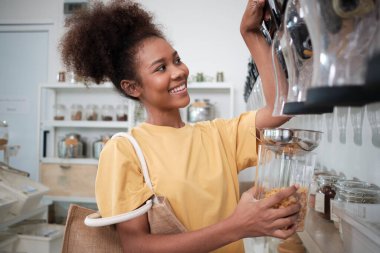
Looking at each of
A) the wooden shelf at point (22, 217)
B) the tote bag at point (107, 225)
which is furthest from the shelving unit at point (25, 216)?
the tote bag at point (107, 225)

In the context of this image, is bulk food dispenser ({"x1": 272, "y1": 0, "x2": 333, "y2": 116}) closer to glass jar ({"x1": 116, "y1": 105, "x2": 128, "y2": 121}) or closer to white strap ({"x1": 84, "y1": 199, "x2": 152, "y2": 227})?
white strap ({"x1": 84, "y1": 199, "x2": 152, "y2": 227})

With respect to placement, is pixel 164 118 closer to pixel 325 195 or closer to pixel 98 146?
pixel 325 195

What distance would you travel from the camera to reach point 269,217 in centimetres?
61

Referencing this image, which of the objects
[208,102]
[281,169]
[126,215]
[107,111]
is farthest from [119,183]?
[107,111]

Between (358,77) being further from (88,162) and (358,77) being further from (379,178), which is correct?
(88,162)

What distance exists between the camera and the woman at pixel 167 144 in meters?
A: 0.77

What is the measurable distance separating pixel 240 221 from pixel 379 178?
539mm

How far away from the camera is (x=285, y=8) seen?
19.0 inches

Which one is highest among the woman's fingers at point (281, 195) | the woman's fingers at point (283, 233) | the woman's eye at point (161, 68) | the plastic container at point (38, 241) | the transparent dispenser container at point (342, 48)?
the woman's eye at point (161, 68)

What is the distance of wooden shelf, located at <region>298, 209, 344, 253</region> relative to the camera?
30.9 inches

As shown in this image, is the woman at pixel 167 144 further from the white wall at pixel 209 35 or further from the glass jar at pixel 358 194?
the white wall at pixel 209 35

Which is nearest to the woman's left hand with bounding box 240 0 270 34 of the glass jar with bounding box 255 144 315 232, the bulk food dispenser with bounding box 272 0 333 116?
the bulk food dispenser with bounding box 272 0 333 116

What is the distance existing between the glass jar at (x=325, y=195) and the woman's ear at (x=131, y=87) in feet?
2.03

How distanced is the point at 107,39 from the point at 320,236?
2.75 feet
